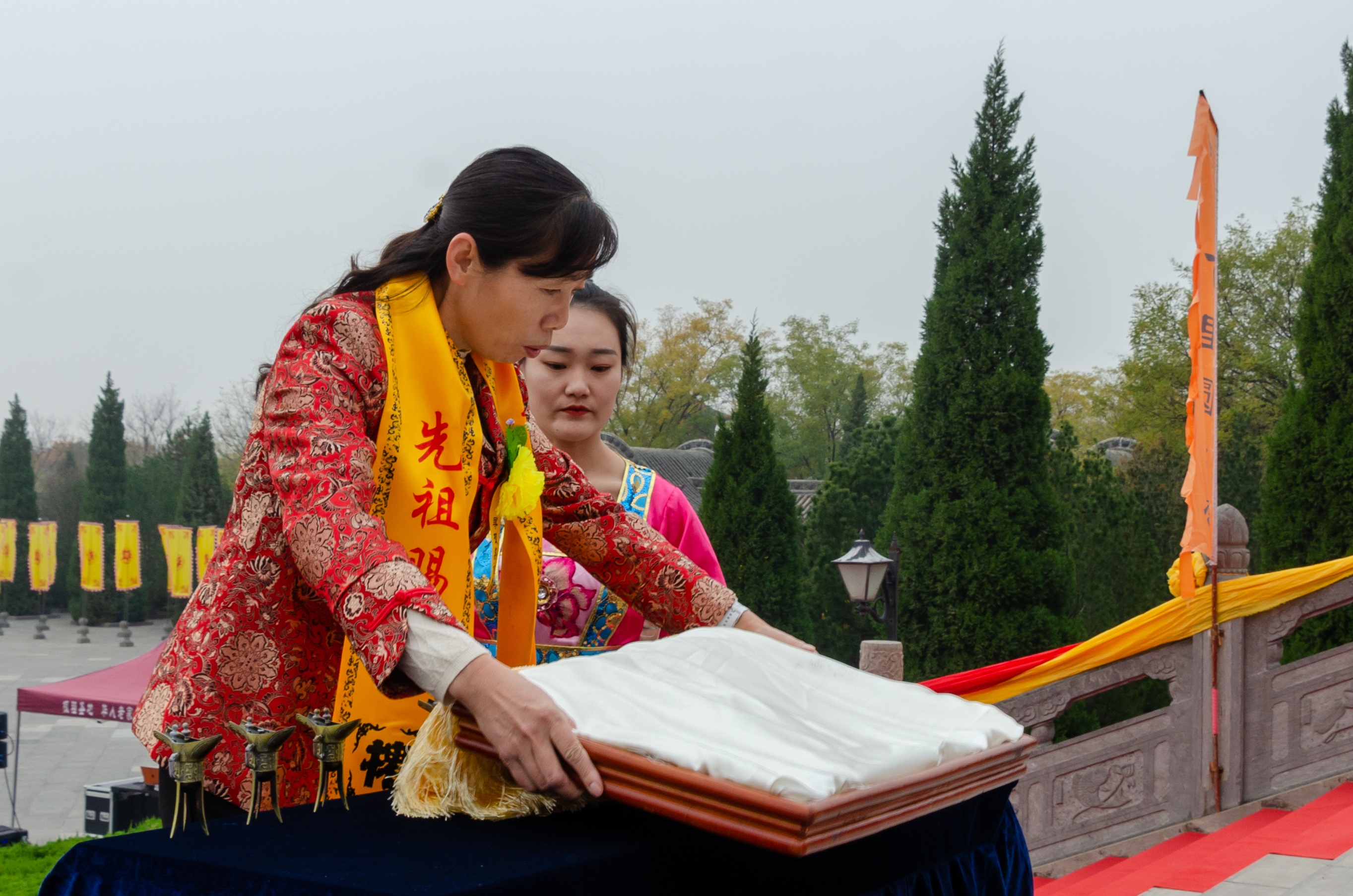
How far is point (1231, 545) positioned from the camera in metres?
5.48

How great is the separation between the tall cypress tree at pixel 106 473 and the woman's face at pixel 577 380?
30.8m

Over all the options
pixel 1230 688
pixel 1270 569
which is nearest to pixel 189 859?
pixel 1230 688

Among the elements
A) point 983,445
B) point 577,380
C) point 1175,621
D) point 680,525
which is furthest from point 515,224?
point 983,445

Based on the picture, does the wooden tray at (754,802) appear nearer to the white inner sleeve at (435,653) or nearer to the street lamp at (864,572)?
the white inner sleeve at (435,653)

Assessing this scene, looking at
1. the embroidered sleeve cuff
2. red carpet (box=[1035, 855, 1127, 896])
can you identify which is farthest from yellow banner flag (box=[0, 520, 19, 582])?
the embroidered sleeve cuff

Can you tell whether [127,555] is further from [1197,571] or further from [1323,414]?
[1197,571]

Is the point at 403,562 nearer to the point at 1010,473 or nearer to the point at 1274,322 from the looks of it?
the point at 1010,473

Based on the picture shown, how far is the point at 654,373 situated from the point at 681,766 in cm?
2867

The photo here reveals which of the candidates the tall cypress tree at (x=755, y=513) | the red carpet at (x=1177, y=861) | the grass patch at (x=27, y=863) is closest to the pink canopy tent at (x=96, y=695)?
the grass patch at (x=27, y=863)

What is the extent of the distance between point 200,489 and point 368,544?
27.7 meters

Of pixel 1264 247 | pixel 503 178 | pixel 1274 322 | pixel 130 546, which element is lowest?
pixel 130 546

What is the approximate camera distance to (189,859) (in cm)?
91

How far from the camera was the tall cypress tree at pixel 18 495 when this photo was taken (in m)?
30.8

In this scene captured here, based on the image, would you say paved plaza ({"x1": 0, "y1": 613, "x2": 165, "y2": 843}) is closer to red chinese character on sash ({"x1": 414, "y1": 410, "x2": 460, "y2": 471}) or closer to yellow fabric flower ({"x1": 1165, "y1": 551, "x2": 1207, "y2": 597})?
yellow fabric flower ({"x1": 1165, "y1": 551, "x2": 1207, "y2": 597})
